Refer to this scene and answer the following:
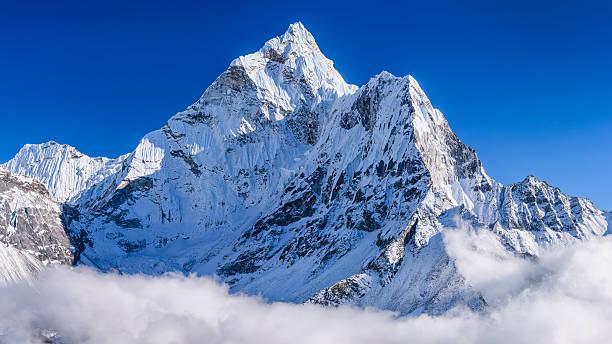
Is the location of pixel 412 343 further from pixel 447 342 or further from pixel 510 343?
pixel 510 343

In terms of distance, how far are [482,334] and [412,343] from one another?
20.0 meters

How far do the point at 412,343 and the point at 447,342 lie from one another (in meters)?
9.98

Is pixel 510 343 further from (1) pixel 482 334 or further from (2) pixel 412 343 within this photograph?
(2) pixel 412 343

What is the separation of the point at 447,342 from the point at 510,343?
19.0m

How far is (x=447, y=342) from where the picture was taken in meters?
196

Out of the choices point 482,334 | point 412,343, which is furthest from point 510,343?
point 412,343

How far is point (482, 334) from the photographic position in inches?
7800

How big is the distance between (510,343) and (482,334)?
29.4 feet

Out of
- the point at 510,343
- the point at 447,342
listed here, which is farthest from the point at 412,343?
the point at 510,343

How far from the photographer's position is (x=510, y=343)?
655 feet
